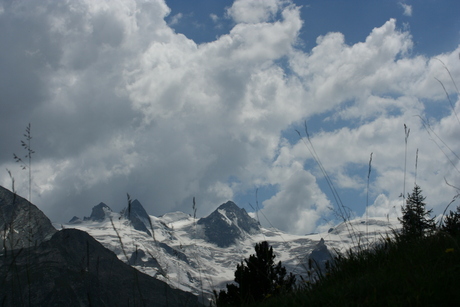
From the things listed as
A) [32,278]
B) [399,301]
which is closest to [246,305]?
[399,301]

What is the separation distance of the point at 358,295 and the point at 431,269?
934 mm

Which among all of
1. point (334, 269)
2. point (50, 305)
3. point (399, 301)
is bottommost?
point (399, 301)

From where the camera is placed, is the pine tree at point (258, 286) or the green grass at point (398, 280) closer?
the green grass at point (398, 280)

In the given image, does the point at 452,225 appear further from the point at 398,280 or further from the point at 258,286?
the point at 258,286

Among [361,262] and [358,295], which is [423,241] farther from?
[358,295]

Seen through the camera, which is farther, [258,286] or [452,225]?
[258,286]

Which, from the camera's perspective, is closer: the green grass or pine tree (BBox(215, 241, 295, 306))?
the green grass

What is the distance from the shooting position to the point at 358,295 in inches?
162

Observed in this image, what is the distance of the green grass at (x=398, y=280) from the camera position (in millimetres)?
3807

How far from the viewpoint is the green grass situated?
381cm

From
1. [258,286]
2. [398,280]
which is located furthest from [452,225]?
[258,286]

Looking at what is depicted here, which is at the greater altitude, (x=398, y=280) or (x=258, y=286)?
(x=258, y=286)

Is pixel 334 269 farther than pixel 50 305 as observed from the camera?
No

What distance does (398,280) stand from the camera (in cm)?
423
